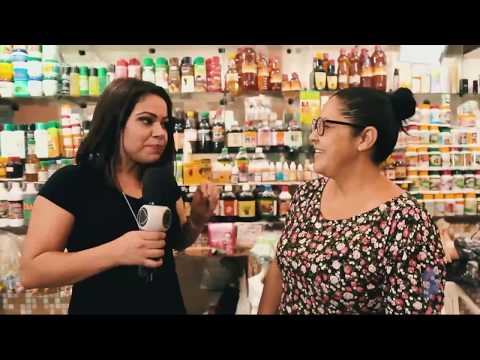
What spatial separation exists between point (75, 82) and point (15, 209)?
99cm

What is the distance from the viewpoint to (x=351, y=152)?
133 cm

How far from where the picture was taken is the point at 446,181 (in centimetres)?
294

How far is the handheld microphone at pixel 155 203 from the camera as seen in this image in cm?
103

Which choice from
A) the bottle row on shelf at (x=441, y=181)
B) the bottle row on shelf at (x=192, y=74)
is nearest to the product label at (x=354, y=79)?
the bottle row on shelf at (x=192, y=74)

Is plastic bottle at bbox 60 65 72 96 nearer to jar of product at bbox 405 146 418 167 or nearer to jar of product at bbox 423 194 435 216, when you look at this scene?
jar of product at bbox 405 146 418 167

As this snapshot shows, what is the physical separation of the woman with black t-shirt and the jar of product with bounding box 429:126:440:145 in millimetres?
2306

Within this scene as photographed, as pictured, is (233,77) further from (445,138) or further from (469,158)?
(469,158)

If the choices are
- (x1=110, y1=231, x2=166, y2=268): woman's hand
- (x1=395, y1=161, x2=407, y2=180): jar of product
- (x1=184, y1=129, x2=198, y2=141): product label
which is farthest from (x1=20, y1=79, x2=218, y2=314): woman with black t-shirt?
(x1=395, y1=161, x2=407, y2=180): jar of product

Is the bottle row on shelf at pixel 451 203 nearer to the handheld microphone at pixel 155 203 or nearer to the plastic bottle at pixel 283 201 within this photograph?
the plastic bottle at pixel 283 201

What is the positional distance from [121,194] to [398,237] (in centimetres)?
81

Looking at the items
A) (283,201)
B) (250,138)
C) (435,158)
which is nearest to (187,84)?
(250,138)

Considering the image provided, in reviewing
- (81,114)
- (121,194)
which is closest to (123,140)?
(121,194)

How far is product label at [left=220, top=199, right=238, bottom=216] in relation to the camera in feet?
9.43
